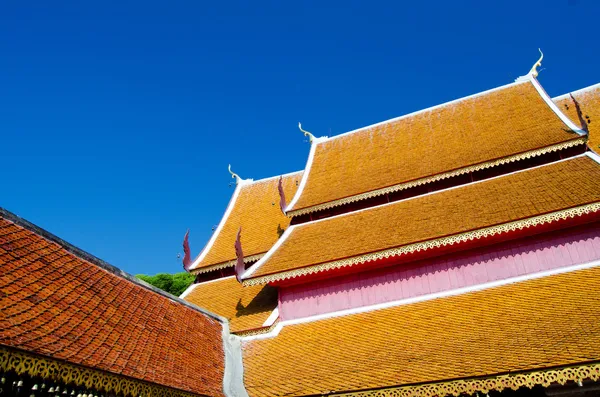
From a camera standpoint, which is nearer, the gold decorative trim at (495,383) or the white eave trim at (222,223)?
the gold decorative trim at (495,383)

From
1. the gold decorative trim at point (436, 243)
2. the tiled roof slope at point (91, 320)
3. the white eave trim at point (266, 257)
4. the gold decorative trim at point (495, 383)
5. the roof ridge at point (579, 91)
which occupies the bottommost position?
the gold decorative trim at point (495, 383)

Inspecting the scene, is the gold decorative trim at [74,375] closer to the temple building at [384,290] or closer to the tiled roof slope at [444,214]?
the temple building at [384,290]

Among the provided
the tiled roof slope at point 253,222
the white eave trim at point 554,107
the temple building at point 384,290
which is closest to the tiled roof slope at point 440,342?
the temple building at point 384,290

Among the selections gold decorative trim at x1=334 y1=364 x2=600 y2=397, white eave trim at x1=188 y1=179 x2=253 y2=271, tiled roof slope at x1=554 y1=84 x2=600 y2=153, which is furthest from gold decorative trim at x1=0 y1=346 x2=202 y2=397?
tiled roof slope at x1=554 y1=84 x2=600 y2=153

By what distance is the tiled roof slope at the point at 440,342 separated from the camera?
586 centimetres

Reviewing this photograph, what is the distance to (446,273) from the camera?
829cm

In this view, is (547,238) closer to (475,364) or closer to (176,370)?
(475,364)

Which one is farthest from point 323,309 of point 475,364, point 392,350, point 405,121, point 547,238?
point 405,121

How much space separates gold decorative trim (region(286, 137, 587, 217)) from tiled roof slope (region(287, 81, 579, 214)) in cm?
8

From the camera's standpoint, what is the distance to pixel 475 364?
592 cm

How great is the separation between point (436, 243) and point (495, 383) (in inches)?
111

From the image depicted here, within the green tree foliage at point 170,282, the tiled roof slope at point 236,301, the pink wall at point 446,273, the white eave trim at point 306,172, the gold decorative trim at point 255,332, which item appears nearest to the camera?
the pink wall at point 446,273

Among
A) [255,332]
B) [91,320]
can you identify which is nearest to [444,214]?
[255,332]

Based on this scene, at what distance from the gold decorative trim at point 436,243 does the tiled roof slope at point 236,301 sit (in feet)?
2.63
